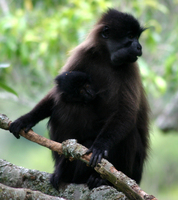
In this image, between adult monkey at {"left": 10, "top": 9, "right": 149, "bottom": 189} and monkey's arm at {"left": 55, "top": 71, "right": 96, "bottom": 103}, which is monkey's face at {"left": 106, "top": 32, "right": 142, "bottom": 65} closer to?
adult monkey at {"left": 10, "top": 9, "right": 149, "bottom": 189}

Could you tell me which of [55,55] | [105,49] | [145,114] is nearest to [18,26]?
[55,55]

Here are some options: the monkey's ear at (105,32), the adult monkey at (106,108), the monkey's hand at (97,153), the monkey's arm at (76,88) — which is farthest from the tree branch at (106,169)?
the monkey's ear at (105,32)

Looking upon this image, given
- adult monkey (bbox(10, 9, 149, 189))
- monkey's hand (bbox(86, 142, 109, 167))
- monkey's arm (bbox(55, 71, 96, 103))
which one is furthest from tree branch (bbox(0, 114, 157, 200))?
monkey's arm (bbox(55, 71, 96, 103))

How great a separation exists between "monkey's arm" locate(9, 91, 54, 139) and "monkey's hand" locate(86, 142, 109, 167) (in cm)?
109

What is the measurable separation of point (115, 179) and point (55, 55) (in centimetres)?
674

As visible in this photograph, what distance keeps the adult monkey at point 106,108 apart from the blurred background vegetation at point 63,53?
0.86 m

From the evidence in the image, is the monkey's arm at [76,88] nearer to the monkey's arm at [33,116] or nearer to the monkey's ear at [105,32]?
the monkey's arm at [33,116]

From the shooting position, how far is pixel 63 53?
35.5 ft

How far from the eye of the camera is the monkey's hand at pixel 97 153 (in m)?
3.73

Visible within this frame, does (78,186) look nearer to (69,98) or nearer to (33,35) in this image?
(69,98)

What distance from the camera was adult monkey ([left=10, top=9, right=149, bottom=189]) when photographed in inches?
182

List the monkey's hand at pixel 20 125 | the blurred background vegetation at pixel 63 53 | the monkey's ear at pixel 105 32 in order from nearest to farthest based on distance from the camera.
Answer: the monkey's hand at pixel 20 125 < the monkey's ear at pixel 105 32 < the blurred background vegetation at pixel 63 53

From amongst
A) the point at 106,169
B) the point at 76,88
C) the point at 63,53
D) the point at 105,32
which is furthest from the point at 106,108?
the point at 63,53

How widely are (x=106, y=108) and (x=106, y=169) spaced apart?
1.72m
